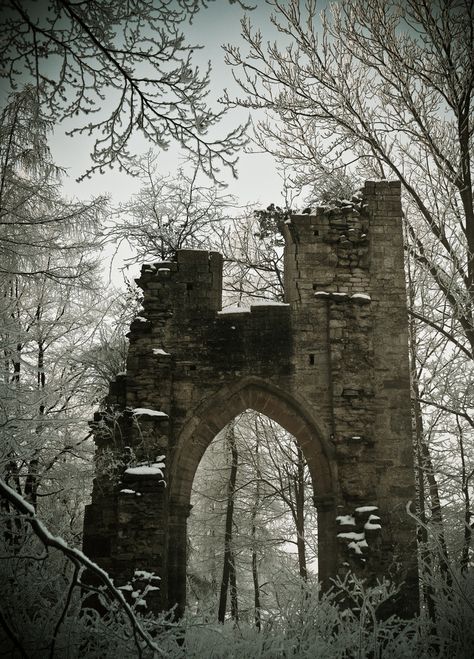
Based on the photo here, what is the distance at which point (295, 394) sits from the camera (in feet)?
31.0

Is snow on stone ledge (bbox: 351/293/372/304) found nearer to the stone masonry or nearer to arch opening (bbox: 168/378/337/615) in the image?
the stone masonry

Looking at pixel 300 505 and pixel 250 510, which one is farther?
pixel 250 510

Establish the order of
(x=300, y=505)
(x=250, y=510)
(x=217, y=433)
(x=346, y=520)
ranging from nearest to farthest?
(x=346, y=520)
(x=217, y=433)
(x=300, y=505)
(x=250, y=510)

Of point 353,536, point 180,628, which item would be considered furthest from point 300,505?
point 180,628

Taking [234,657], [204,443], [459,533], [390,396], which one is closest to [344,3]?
[390,396]

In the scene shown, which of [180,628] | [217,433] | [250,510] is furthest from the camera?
[250,510]

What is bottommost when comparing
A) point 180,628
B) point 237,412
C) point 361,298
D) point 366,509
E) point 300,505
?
point 180,628

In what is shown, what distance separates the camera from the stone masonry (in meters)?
8.80

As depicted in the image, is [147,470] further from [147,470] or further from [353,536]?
[353,536]

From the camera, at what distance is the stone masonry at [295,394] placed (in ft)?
28.9

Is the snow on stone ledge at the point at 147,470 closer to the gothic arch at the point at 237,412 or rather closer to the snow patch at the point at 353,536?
the gothic arch at the point at 237,412

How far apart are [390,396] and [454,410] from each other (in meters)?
1.13

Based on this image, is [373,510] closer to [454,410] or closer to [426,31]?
[454,410]

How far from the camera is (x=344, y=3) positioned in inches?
371
